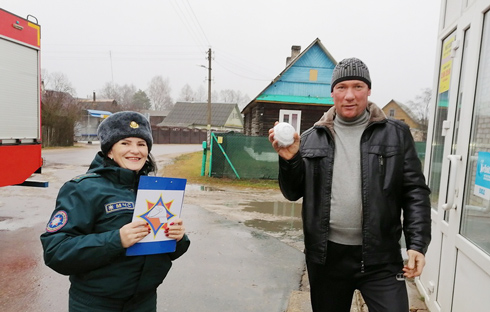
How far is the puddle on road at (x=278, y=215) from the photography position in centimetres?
683

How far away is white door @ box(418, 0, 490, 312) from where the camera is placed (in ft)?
8.07

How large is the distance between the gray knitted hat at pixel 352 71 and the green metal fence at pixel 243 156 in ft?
33.5

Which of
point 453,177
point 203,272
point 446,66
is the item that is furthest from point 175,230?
point 446,66

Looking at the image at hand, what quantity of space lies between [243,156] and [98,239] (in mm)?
10969

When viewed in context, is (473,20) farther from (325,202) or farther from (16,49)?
(16,49)

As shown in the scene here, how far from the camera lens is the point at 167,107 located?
88.9 m

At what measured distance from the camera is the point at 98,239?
1.64 metres

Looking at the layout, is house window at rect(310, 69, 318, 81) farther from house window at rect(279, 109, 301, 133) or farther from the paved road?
the paved road

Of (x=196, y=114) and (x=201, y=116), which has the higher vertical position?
(x=196, y=114)

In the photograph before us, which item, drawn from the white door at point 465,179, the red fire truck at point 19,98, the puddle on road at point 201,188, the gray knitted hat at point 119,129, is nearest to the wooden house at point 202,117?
the puddle on road at point 201,188

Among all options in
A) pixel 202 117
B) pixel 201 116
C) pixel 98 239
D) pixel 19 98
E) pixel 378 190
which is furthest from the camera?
pixel 201 116

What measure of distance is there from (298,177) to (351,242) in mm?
488

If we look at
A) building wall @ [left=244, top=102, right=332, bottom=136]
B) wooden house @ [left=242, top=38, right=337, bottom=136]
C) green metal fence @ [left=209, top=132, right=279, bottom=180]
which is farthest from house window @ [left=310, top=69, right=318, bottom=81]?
green metal fence @ [left=209, top=132, right=279, bottom=180]

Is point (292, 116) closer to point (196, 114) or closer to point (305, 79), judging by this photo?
point (305, 79)
